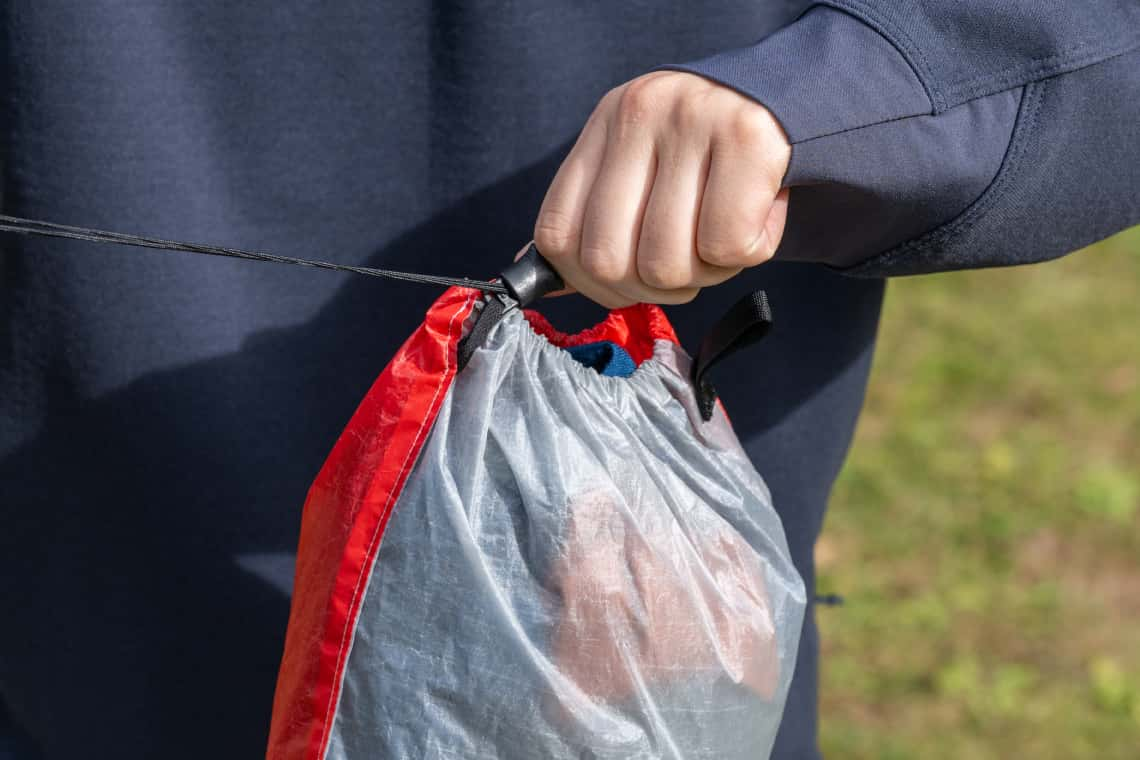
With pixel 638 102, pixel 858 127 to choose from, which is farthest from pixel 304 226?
pixel 858 127

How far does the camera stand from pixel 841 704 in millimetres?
2422

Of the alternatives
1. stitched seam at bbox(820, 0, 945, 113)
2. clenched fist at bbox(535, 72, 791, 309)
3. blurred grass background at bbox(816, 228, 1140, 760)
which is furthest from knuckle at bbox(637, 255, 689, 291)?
blurred grass background at bbox(816, 228, 1140, 760)

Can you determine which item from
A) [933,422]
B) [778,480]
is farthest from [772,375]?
[933,422]

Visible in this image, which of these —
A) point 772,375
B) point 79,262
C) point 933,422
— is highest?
point 79,262

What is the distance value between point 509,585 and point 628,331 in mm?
275

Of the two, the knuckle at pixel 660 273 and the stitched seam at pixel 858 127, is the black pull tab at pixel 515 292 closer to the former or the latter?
the knuckle at pixel 660 273

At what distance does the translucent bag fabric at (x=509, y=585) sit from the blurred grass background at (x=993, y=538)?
1.54m

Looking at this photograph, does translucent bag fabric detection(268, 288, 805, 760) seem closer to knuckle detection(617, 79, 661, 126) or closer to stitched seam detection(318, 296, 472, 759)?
stitched seam detection(318, 296, 472, 759)

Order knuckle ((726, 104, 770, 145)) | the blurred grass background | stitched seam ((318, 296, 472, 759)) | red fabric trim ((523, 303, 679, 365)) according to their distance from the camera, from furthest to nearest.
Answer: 1. the blurred grass background
2. red fabric trim ((523, 303, 679, 365))
3. stitched seam ((318, 296, 472, 759))
4. knuckle ((726, 104, 770, 145))

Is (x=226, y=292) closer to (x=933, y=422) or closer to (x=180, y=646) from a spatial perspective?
(x=180, y=646)

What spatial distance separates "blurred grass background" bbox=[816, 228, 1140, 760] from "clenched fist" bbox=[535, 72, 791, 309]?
173 cm

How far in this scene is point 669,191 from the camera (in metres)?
0.80

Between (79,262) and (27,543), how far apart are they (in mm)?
290

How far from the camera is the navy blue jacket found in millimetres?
872
